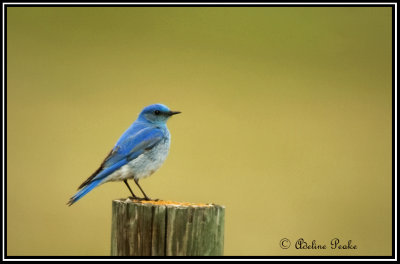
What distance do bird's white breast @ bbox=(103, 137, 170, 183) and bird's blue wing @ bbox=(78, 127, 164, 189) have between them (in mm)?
42

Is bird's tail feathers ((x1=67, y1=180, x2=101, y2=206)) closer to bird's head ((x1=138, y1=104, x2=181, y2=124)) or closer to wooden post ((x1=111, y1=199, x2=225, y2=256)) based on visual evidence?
wooden post ((x1=111, y1=199, x2=225, y2=256))

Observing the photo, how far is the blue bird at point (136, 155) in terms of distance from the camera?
18.7ft

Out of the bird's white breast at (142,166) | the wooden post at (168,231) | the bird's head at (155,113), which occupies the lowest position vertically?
the wooden post at (168,231)

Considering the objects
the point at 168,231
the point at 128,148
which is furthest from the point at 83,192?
the point at 168,231

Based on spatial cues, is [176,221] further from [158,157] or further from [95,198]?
[95,198]

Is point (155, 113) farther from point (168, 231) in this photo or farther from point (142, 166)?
point (168, 231)

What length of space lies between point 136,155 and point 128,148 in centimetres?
11

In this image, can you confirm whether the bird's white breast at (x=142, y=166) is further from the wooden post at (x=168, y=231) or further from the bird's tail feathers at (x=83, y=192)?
the wooden post at (x=168, y=231)

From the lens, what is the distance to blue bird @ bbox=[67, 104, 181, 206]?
5699 millimetres

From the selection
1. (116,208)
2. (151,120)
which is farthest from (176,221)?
(151,120)

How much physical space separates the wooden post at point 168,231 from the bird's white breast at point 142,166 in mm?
Result: 1726

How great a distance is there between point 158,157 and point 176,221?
215cm

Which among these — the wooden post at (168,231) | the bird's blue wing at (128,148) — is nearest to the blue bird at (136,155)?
the bird's blue wing at (128,148)

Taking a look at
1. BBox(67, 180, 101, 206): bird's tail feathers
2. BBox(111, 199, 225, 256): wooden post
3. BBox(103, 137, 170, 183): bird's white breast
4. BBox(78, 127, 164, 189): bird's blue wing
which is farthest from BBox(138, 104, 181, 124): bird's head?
BBox(111, 199, 225, 256): wooden post
